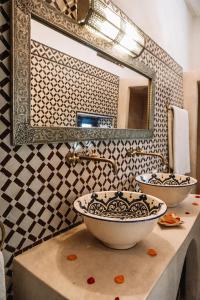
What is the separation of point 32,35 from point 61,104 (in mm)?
275

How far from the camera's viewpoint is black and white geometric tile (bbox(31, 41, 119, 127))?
89 cm

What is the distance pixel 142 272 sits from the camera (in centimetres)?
73

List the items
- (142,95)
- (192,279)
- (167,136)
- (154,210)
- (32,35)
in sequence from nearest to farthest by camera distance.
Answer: (32,35)
(154,210)
(192,279)
(142,95)
(167,136)

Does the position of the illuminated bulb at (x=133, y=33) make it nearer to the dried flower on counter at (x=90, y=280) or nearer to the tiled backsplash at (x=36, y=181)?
the tiled backsplash at (x=36, y=181)

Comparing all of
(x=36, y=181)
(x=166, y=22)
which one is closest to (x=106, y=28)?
(x=36, y=181)

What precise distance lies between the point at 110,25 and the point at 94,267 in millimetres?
1054

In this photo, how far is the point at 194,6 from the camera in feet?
9.23

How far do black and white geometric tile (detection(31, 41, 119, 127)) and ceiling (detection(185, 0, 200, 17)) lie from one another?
85.1 inches

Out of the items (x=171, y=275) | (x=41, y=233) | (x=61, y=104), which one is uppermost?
(x=61, y=104)

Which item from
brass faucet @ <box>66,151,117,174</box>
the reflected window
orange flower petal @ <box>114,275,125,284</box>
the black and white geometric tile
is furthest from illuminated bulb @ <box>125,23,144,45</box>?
orange flower petal @ <box>114,275,125,284</box>

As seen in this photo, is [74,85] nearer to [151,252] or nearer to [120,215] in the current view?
[120,215]

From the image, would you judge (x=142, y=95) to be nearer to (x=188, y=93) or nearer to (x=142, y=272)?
(x=188, y=93)

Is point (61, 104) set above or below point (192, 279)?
above

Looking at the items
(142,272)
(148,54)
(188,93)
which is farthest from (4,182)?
(188,93)
